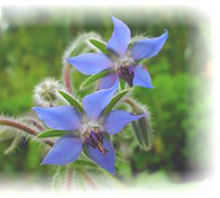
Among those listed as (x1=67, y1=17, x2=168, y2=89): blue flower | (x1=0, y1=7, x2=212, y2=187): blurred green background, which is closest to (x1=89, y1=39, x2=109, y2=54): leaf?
(x1=67, y1=17, x2=168, y2=89): blue flower

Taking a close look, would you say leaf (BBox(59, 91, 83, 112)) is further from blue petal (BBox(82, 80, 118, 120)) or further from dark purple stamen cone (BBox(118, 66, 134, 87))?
dark purple stamen cone (BBox(118, 66, 134, 87))

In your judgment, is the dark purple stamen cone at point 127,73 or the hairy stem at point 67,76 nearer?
the dark purple stamen cone at point 127,73

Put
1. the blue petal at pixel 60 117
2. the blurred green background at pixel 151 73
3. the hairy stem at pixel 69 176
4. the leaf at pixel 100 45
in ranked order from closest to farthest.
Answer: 1. the blue petal at pixel 60 117
2. the hairy stem at pixel 69 176
3. the leaf at pixel 100 45
4. the blurred green background at pixel 151 73

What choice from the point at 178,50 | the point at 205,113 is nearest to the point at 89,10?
the point at 178,50

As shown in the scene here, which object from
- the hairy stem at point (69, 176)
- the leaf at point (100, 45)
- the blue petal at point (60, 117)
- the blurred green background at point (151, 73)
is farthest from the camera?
the blurred green background at point (151, 73)

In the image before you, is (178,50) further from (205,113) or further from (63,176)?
(63,176)

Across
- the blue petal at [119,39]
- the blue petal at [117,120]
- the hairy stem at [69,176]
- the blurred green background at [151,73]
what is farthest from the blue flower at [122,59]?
the blurred green background at [151,73]

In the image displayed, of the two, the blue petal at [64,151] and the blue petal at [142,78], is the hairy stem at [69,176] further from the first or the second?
the blue petal at [142,78]

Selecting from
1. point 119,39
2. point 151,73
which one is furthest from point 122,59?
point 151,73
